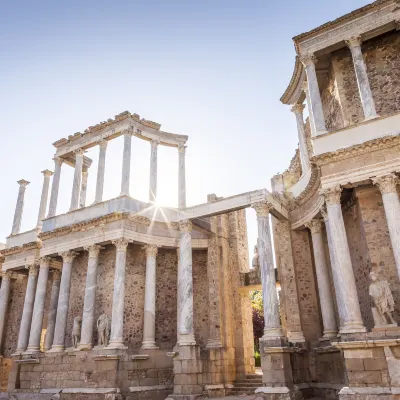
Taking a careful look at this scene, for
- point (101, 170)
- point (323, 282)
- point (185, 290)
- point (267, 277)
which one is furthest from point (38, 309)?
point (323, 282)

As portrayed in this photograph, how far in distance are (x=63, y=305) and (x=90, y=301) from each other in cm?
170

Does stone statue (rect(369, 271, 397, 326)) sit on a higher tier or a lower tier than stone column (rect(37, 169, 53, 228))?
lower

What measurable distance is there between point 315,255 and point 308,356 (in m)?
3.59

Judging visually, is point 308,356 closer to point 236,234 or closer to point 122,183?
point 236,234

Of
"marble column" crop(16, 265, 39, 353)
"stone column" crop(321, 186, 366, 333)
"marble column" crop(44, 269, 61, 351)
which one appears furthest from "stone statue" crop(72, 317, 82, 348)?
"stone column" crop(321, 186, 366, 333)

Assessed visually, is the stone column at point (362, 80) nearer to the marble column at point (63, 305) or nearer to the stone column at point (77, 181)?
the stone column at point (77, 181)

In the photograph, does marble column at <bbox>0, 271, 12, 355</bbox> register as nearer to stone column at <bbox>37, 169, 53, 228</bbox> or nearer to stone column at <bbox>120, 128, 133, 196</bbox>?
stone column at <bbox>37, 169, 53, 228</bbox>

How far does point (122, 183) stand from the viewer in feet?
57.5

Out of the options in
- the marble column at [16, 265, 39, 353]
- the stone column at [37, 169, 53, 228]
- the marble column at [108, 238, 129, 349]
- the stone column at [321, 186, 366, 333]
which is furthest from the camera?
the stone column at [37, 169, 53, 228]

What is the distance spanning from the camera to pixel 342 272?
10898 mm

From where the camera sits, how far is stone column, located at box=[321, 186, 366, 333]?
10.4 metres

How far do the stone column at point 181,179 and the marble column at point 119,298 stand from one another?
3.49 metres

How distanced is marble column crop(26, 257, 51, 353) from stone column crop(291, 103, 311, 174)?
40.9ft

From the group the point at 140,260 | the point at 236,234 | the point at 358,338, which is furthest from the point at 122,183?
the point at 358,338
